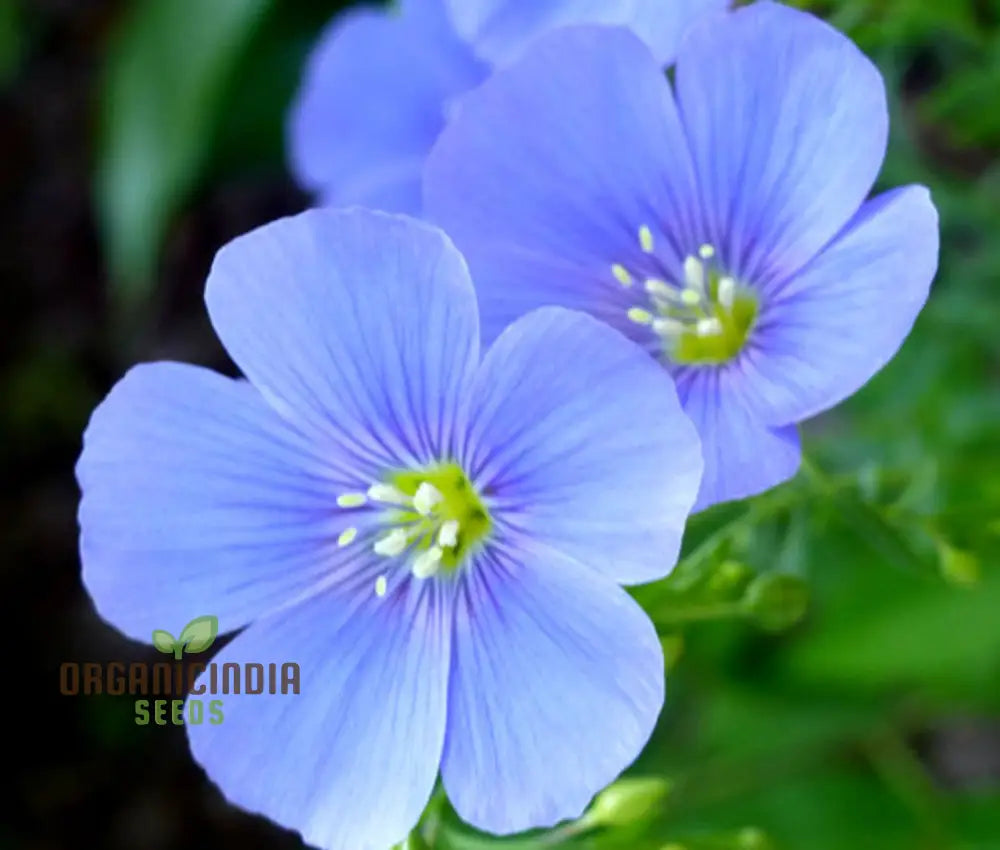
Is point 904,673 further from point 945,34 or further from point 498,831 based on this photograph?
point 498,831

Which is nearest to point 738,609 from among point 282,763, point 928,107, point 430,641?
point 430,641

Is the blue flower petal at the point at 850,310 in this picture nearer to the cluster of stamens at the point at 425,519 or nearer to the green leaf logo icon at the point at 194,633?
the cluster of stamens at the point at 425,519

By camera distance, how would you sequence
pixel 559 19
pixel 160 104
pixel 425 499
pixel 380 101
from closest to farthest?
pixel 425 499, pixel 559 19, pixel 380 101, pixel 160 104

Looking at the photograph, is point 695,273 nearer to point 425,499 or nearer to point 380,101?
point 425,499

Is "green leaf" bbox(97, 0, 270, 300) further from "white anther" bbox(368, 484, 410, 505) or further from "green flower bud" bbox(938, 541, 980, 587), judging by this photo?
"green flower bud" bbox(938, 541, 980, 587)

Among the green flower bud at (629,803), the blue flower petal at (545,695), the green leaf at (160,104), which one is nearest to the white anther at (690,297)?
the blue flower petal at (545,695)

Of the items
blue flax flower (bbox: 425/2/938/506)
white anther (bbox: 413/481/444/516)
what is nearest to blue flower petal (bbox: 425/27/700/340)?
blue flax flower (bbox: 425/2/938/506)

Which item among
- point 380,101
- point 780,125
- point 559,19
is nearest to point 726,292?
point 780,125
